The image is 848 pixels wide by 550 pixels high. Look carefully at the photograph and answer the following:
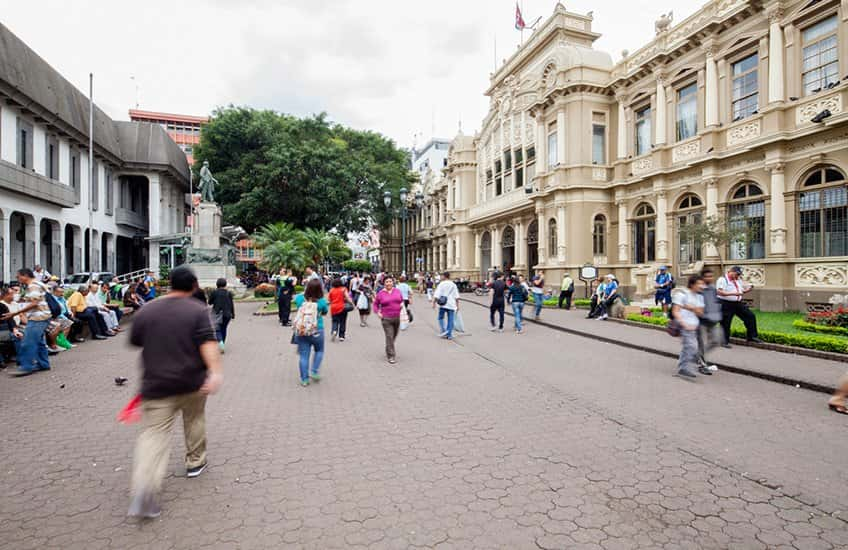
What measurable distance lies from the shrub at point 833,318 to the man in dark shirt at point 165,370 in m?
13.1

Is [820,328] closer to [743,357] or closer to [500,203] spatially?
[743,357]

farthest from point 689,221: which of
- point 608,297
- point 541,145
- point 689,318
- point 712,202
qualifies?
point 689,318

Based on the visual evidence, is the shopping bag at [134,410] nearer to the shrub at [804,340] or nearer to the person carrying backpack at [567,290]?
the shrub at [804,340]

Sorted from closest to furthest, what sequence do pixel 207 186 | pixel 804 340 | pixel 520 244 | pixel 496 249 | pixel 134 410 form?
pixel 134 410
pixel 804 340
pixel 207 186
pixel 520 244
pixel 496 249

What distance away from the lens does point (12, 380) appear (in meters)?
7.44

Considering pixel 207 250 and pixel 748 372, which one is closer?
pixel 748 372

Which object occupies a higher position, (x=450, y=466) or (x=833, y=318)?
(x=833, y=318)

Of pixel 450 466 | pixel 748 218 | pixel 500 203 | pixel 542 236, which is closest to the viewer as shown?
pixel 450 466

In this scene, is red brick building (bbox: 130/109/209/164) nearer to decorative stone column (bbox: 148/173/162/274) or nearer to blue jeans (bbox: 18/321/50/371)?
decorative stone column (bbox: 148/173/162/274)

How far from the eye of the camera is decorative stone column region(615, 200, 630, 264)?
74.1 feet

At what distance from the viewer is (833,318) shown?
10.4 metres

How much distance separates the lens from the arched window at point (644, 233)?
2131 cm

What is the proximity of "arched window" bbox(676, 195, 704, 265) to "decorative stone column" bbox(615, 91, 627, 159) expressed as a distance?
15.4ft

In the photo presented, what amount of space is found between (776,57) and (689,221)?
21.1ft
